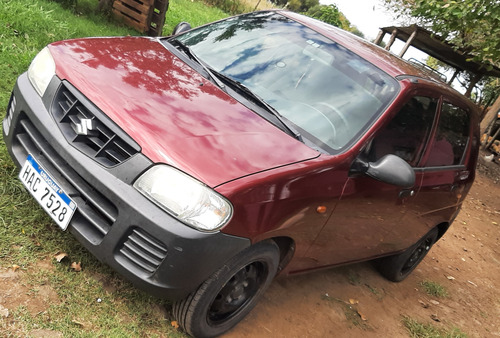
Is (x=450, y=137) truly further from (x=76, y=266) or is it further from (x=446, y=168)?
(x=76, y=266)

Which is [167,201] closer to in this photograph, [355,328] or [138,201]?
[138,201]

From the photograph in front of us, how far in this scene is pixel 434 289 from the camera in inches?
189

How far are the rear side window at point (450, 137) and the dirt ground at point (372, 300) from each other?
138 cm

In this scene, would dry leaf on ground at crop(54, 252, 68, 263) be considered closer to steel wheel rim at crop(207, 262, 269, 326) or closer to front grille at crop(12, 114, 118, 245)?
front grille at crop(12, 114, 118, 245)

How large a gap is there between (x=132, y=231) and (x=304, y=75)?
1676mm

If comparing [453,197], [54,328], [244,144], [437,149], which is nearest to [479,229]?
[453,197]

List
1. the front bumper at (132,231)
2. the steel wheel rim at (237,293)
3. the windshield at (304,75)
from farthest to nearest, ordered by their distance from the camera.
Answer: the windshield at (304,75), the steel wheel rim at (237,293), the front bumper at (132,231)

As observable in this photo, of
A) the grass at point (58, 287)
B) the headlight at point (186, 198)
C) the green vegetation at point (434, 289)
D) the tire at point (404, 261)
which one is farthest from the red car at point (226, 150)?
the green vegetation at point (434, 289)

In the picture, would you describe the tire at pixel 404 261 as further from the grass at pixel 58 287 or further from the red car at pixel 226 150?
the grass at pixel 58 287

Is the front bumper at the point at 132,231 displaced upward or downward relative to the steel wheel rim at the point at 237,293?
upward

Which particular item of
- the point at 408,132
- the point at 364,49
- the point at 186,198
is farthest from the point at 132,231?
the point at 364,49

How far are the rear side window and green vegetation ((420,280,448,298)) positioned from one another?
1571 mm

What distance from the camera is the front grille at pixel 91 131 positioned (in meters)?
2.09

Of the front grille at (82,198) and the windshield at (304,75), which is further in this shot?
the windshield at (304,75)
